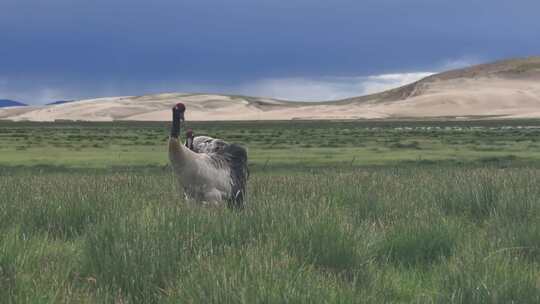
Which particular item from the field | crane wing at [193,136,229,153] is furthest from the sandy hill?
the field

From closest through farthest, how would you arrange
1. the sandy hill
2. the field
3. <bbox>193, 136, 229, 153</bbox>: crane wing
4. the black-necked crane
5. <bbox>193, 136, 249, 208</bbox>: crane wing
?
the field < the black-necked crane < <bbox>193, 136, 249, 208</bbox>: crane wing < <bbox>193, 136, 229, 153</bbox>: crane wing < the sandy hill

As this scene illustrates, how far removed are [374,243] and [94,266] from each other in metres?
2.61

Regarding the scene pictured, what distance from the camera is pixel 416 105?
153 metres

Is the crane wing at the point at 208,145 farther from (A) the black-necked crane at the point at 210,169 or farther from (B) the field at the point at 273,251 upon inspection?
(B) the field at the point at 273,251

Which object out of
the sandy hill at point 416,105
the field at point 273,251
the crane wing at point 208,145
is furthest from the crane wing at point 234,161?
the sandy hill at point 416,105

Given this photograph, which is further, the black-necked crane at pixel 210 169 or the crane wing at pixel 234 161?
the crane wing at pixel 234 161

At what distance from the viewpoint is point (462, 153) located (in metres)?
35.4

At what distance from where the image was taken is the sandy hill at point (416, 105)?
472 ft

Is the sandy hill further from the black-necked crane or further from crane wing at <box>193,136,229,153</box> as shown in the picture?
the black-necked crane

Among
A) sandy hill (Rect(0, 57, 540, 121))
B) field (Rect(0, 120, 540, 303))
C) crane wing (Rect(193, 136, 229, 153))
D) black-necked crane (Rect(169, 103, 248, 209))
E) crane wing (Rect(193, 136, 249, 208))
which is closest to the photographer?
field (Rect(0, 120, 540, 303))

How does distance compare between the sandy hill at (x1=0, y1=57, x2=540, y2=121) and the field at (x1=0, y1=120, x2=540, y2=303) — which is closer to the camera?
the field at (x1=0, y1=120, x2=540, y2=303)

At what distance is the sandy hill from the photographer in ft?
472

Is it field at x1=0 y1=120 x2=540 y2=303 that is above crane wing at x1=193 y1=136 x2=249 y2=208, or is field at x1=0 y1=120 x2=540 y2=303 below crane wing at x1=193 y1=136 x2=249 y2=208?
below

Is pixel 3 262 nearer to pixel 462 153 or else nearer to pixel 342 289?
pixel 342 289
